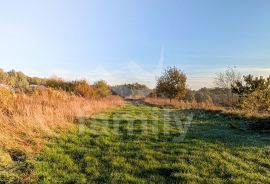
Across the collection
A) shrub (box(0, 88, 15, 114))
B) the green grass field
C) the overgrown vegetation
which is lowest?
the green grass field

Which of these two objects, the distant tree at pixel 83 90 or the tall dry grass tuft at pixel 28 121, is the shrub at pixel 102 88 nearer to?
the distant tree at pixel 83 90

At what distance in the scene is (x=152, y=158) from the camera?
7.99m

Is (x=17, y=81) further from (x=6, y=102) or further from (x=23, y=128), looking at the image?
(x=23, y=128)

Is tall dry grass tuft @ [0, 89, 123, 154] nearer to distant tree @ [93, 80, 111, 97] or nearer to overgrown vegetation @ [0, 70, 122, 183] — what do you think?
overgrown vegetation @ [0, 70, 122, 183]

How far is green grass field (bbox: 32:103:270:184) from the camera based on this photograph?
6.67 metres

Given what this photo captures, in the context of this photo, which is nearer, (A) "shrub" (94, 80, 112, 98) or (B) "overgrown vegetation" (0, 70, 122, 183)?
(B) "overgrown vegetation" (0, 70, 122, 183)

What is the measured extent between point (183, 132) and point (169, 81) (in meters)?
30.3

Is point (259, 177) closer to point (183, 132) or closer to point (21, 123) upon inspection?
point (183, 132)

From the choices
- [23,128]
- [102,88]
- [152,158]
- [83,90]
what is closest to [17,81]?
[83,90]

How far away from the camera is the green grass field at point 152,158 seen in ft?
21.9

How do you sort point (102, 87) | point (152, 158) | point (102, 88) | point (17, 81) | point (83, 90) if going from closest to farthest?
1. point (152, 158)
2. point (17, 81)
3. point (83, 90)
4. point (102, 88)
5. point (102, 87)

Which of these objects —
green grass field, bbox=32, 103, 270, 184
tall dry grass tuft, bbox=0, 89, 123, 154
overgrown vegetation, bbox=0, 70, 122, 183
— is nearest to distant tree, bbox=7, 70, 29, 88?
overgrown vegetation, bbox=0, 70, 122, 183

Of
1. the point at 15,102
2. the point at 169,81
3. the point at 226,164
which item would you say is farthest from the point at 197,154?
the point at 169,81

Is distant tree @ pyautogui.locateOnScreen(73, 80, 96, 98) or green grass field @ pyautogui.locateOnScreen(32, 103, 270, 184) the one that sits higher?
distant tree @ pyautogui.locateOnScreen(73, 80, 96, 98)
